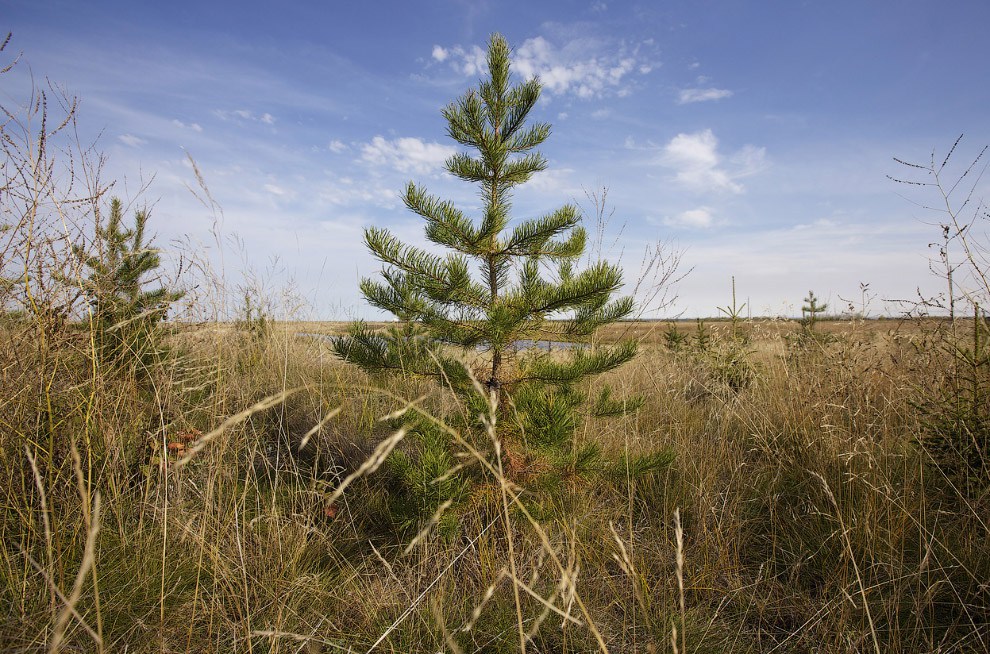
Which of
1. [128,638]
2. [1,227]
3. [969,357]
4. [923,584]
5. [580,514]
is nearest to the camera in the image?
[128,638]

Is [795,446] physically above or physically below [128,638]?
above

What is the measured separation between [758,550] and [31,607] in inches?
120

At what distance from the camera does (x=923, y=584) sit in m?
1.86

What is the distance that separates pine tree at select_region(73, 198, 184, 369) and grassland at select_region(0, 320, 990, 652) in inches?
9.3

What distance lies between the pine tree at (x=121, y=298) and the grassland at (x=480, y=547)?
0.24 meters

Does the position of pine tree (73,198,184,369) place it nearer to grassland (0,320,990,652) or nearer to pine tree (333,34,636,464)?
grassland (0,320,990,652)

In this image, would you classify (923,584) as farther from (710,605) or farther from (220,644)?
(220,644)

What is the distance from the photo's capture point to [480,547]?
206 centimetres

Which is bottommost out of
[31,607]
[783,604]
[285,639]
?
[783,604]

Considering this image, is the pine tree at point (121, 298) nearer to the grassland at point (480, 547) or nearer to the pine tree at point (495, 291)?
the grassland at point (480, 547)

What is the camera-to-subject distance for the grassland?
1564mm

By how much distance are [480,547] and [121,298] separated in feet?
10.7

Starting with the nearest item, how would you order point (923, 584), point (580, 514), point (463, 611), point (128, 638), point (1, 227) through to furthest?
1. point (128, 638)
2. point (463, 611)
3. point (923, 584)
4. point (1, 227)
5. point (580, 514)

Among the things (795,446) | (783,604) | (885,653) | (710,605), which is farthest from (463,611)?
(795,446)
